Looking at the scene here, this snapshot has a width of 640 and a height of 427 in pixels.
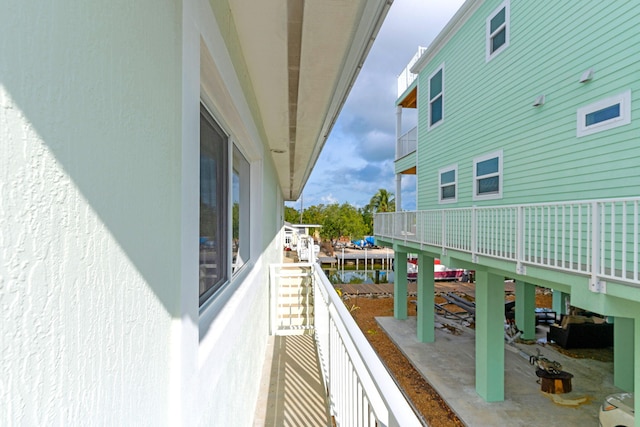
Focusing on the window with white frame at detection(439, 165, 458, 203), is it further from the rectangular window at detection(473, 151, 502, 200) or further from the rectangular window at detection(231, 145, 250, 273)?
the rectangular window at detection(231, 145, 250, 273)

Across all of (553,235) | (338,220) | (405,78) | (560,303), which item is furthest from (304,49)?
(338,220)

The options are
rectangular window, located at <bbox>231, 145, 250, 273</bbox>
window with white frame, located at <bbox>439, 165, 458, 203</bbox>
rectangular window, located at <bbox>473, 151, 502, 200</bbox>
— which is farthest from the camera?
window with white frame, located at <bbox>439, 165, 458, 203</bbox>

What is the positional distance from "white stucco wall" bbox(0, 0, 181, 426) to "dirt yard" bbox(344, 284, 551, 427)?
6142 millimetres

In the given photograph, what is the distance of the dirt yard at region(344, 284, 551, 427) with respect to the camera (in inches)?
223

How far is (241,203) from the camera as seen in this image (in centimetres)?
337

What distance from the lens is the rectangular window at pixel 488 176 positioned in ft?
21.7

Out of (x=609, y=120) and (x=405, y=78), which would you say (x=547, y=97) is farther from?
(x=405, y=78)

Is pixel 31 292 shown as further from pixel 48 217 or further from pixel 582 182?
pixel 582 182

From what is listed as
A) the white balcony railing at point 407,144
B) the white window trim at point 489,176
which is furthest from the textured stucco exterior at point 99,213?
the white balcony railing at point 407,144

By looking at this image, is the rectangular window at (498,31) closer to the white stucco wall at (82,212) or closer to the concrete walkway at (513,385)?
the concrete walkway at (513,385)

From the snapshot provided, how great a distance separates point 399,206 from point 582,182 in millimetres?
6362

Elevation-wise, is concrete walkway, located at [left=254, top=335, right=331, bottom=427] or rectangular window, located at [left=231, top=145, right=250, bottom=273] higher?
rectangular window, located at [left=231, top=145, right=250, bottom=273]

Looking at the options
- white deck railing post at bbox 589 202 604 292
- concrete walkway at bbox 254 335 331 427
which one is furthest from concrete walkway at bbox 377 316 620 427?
concrete walkway at bbox 254 335 331 427

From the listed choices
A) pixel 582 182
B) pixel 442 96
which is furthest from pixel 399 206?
pixel 582 182
